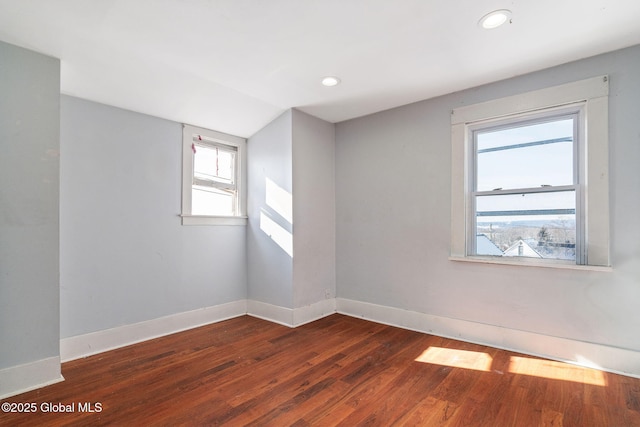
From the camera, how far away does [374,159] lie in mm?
3674

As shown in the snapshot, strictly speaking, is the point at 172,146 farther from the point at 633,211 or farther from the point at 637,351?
the point at 637,351

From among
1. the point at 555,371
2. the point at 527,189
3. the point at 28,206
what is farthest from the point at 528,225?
the point at 28,206

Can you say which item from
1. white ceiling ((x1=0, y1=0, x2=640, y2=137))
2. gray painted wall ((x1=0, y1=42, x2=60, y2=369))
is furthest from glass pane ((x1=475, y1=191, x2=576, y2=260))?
gray painted wall ((x1=0, y1=42, x2=60, y2=369))

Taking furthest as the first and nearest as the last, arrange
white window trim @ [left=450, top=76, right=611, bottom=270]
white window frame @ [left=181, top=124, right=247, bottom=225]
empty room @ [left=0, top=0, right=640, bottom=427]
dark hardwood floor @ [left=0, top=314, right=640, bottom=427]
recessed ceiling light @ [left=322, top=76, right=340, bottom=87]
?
white window frame @ [left=181, top=124, right=247, bottom=225] < recessed ceiling light @ [left=322, top=76, right=340, bottom=87] < white window trim @ [left=450, top=76, right=611, bottom=270] < empty room @ [left=0, top=0, right=640, bottom=427] < dark hardwood floor @ [left=0, top=314, right=640, bottom=427]

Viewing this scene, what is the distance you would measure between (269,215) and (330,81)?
65.3 inches

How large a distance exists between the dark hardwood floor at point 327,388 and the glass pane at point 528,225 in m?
→ 0.91

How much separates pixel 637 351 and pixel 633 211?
1025 mm

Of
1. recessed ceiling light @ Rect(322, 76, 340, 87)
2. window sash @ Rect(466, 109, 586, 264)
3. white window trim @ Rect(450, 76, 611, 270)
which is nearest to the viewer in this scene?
white window trim @ Rect(450, 76, 611, 270)

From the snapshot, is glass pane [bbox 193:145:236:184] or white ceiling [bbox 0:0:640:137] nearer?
white ceiling [bbox 0:0:640:137]

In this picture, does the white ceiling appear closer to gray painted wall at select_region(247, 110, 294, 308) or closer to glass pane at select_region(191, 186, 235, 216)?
gray painted wall at select_region(247, 110, 294, 308)

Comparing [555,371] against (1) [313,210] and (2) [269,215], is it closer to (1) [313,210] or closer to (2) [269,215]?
(1) [313,210]

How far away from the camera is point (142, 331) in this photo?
2998 mm

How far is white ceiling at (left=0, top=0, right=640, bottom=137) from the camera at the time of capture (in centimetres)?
188

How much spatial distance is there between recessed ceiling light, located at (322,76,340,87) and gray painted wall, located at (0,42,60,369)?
2077 millimetres
